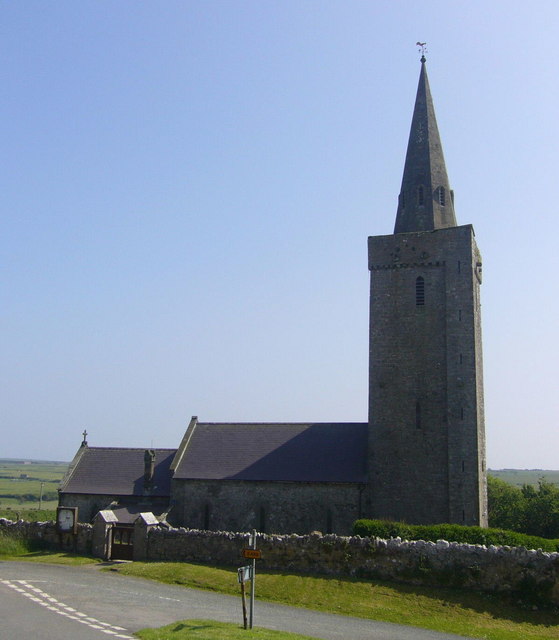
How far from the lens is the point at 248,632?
16828mm

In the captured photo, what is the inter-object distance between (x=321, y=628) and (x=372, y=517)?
16.6 m

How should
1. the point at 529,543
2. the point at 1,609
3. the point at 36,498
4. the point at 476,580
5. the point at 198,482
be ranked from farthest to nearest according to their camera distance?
the point at 36,498 < the point at 198,482 < the point at 529,543 < the point at 476,580 < the point at 1,609

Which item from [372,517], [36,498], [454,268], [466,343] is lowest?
[36,498]

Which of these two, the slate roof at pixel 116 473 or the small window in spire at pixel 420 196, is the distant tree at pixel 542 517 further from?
the slate roof at pixel 116 473

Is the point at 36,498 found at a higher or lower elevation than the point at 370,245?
lower

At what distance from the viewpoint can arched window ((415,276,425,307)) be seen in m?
37.8

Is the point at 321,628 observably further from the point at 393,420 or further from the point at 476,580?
the point at 393,420

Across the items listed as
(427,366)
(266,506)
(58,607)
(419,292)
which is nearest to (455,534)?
(427,366)

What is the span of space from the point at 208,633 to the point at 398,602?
343 inches

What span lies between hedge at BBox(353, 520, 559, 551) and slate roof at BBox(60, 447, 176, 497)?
1417 centimetres

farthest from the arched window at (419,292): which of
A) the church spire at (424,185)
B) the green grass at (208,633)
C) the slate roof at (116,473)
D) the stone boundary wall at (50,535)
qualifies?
the green grass at (208,633)

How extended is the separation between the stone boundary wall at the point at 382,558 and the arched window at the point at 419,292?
1564 cm

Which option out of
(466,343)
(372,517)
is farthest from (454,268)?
(372,517)

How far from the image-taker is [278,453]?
38.7 meters
